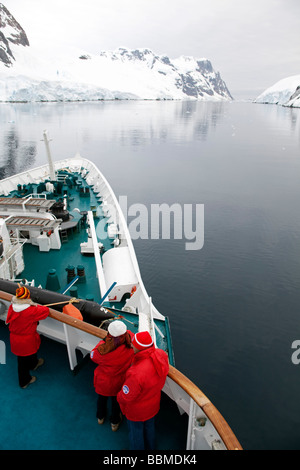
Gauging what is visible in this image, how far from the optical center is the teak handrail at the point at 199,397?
3.55m

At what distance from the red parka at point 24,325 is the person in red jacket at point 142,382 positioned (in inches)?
77.4

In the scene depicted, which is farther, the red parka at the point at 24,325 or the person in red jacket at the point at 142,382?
the red parka at the point at 24,325

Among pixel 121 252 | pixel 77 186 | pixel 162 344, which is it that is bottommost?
pixel 162 344

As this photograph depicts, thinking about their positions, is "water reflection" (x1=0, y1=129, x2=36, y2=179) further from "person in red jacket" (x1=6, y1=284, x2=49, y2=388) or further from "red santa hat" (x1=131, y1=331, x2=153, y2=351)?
"red santa hat" (x1=131, y1=331, x2=153, y2=351)

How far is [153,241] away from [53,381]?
685 inches

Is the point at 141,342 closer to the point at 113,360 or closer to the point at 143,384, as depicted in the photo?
the point at 143,384

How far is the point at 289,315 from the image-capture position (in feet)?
50.0

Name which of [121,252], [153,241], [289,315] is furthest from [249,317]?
[153,241]
